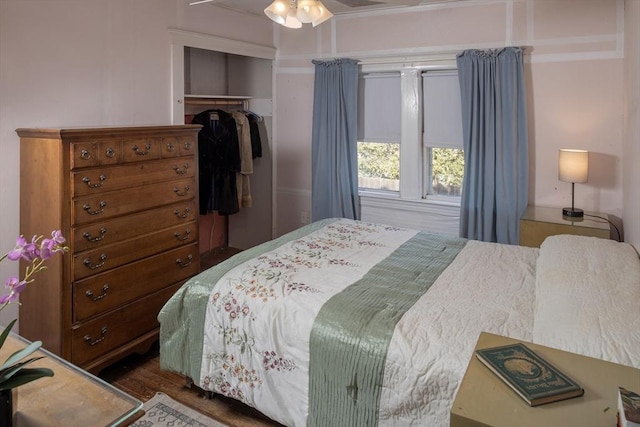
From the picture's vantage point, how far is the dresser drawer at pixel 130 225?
241 cm

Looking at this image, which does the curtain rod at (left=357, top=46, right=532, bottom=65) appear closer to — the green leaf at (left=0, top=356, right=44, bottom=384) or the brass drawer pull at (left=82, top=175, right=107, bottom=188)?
the brass drawer pull at (left=82, top=175, right=107, bottom=188)

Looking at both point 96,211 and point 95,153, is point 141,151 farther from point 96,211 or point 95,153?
point 96,211

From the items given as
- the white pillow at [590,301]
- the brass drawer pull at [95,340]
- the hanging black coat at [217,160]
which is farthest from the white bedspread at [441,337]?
the hanging black coat at [217,160]

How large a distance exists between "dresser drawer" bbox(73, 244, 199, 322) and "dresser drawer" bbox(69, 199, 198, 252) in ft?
0.60

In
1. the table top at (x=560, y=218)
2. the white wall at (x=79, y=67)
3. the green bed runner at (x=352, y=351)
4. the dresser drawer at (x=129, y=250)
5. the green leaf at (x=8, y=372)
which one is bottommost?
the green bed runner at (x=352, y=351)

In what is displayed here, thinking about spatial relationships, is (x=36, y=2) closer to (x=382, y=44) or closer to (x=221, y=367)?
(x=221, y=367)

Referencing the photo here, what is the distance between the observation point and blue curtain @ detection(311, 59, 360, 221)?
13.9 ft

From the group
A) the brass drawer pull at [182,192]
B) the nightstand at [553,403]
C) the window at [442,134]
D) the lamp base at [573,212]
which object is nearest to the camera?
the nightstand at [553,403]

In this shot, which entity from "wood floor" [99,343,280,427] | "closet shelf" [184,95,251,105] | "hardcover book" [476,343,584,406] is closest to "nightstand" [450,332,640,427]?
"hardcover book" [476,343,584,406]

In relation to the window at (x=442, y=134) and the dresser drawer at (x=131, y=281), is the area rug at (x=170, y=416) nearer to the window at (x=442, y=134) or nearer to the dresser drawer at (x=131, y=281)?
the dresser drawer at (x=131, y=281)

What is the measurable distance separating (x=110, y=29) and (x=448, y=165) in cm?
287

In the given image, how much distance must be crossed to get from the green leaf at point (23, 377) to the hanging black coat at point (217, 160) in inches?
130

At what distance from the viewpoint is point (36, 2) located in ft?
8.49

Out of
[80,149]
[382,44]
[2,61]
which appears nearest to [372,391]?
[80,149]
